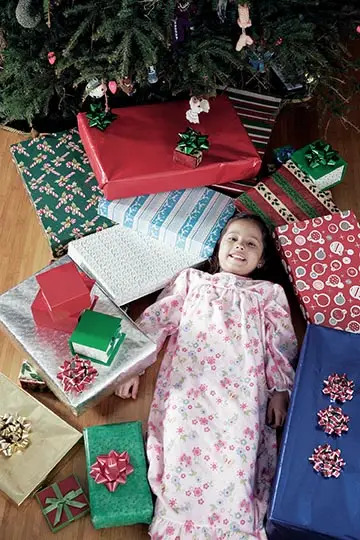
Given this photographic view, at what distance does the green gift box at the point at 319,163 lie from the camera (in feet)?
8.00

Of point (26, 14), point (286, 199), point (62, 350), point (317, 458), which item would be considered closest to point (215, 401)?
point (317, 458)

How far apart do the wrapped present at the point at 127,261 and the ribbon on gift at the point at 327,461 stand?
2.36 ft

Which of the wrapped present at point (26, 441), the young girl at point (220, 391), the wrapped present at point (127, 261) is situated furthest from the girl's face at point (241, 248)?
the wrapped present at point (26, 441)

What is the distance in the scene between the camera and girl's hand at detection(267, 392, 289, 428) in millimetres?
2061

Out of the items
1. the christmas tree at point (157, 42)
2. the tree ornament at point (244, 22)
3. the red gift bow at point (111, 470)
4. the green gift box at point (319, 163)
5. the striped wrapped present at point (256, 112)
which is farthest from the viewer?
the striped wrapped present at point (256, 112)

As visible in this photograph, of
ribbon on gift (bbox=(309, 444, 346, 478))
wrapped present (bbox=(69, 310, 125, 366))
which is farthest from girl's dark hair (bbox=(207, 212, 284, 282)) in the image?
ribbon on gift (bbox=(309, 444, 346, 478))

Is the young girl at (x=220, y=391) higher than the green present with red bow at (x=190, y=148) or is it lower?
lower

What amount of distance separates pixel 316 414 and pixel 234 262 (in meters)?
0.54

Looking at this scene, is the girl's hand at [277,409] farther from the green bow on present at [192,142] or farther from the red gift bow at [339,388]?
the green bow on present at [192,142]

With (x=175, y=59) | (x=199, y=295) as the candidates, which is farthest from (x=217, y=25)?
(x=199, y=295)

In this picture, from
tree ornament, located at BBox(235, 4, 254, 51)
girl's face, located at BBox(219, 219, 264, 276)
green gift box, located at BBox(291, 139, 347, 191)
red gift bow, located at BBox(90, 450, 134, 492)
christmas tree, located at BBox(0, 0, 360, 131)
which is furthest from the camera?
green gift box, located at BBox(291, 139, 347, 191)

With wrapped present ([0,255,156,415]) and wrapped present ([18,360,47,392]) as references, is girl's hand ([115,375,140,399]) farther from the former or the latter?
wrapped present ([18,360,47,392])

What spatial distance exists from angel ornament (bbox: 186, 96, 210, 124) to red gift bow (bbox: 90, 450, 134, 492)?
114 cm

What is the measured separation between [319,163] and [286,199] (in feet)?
0.59
